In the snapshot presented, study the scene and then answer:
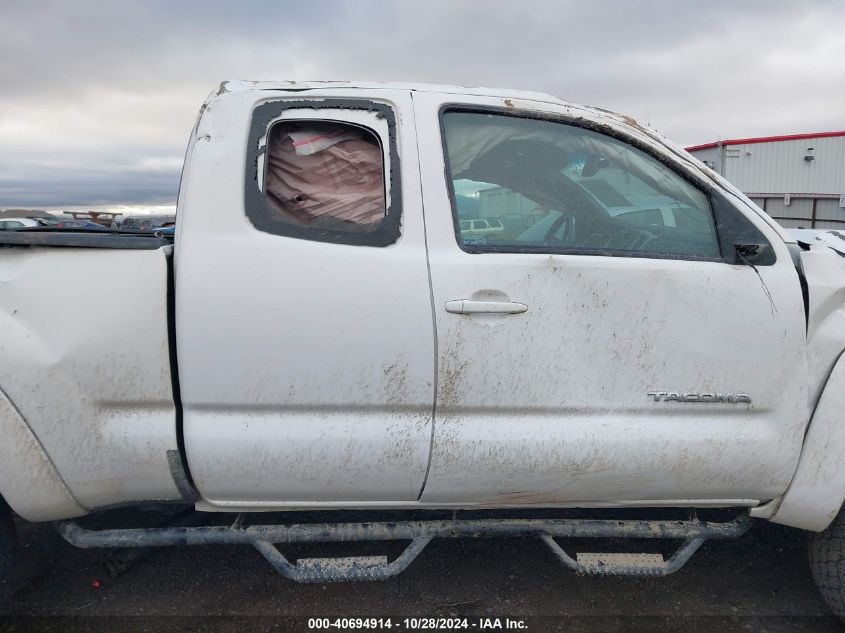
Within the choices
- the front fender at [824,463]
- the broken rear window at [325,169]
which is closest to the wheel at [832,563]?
the front fender at [824,463]

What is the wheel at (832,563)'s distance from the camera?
6.98 feet

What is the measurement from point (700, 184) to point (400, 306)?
3.98 feet

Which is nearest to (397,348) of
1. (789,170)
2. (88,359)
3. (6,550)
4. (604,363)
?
(604,363)

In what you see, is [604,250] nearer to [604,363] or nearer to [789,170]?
[604,363]

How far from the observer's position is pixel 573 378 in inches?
77.2

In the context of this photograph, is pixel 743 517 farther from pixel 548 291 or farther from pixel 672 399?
pixel 548 291

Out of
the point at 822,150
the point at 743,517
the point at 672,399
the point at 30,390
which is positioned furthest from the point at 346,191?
the point at 822,150

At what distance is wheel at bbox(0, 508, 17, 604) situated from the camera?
2.12m

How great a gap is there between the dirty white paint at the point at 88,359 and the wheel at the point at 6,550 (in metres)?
0.27

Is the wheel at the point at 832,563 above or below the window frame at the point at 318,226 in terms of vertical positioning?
below

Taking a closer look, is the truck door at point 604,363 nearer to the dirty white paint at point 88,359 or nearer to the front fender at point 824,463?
the front fender at point 824,463

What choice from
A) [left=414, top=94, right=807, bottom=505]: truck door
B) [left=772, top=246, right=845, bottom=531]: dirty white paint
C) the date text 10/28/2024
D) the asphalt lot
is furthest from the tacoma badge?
the date text 10/28/2024

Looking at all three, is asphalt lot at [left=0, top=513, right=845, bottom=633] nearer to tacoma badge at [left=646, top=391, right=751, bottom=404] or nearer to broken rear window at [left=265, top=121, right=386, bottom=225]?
tacoma badge at [left=646, top=391, right=751, bottom=404]

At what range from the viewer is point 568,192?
86.4 inches
